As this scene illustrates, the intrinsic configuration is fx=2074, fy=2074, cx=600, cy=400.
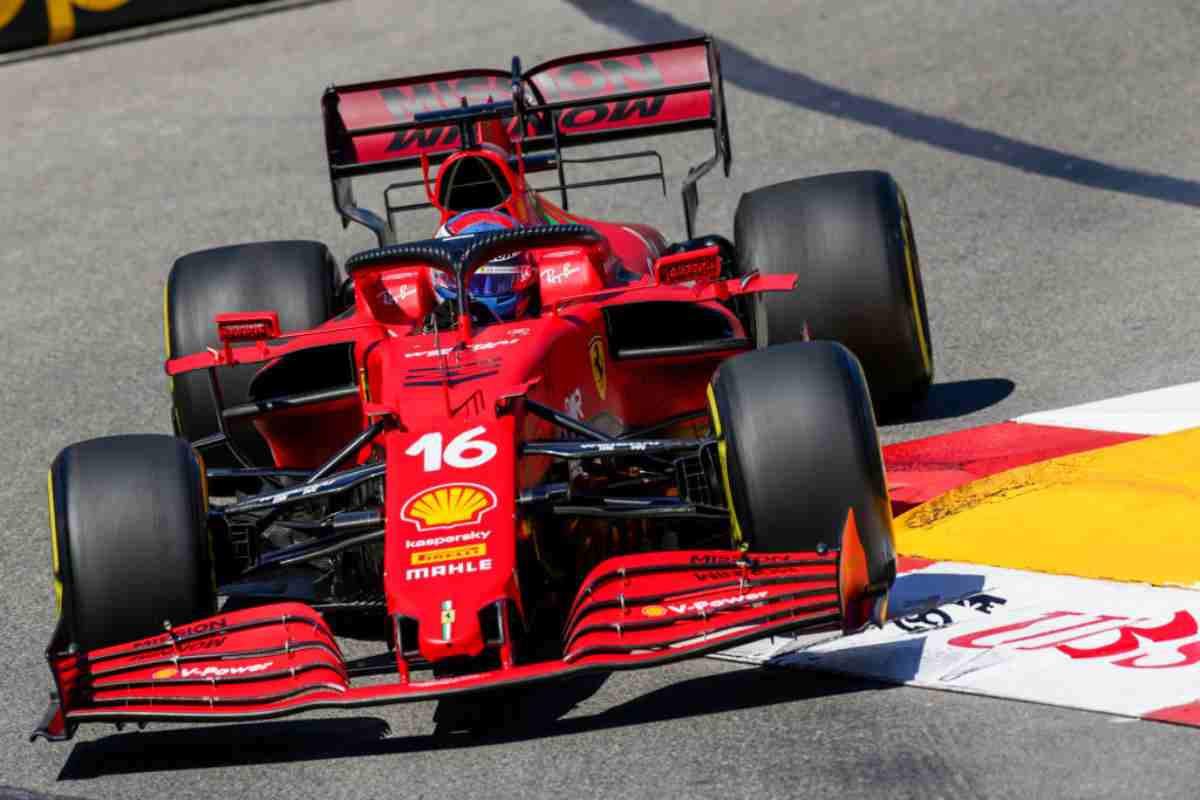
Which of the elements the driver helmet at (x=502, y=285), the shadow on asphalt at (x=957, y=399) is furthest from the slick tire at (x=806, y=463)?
the shadow on asphalt at (x=957, y=399)

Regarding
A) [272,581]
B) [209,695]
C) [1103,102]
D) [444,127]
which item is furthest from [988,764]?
[1103,102]

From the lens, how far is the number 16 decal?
5.88m

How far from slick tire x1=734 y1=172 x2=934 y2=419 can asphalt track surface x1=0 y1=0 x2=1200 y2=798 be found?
0.44 meters

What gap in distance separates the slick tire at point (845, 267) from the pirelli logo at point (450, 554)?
2598mm

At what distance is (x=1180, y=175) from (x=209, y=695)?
7399 mm

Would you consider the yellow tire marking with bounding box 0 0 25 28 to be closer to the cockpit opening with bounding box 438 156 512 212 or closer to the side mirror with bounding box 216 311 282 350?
the cockpit opening with bounding box 438 156 512 212

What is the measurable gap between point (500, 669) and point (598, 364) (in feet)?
5.97

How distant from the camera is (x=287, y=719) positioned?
19.9 feet

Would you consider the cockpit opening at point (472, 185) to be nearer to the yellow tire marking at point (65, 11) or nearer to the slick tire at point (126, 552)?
the slick tire at point (126, 552)

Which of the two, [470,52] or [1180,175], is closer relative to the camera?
[1180,175]

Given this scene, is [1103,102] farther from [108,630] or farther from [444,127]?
[108,630]

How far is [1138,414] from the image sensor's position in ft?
26.0

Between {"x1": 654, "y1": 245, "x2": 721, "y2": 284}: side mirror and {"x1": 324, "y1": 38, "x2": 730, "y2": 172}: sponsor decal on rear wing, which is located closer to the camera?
{"x1": 654, "y1": 245, "x2": 721, "y2": 284}: side mirror

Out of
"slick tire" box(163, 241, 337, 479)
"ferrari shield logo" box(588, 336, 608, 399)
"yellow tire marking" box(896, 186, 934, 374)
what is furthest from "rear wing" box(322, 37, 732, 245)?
"ferrari shield logo" box(588, 336, 608, 399)
